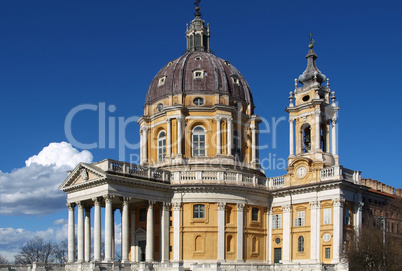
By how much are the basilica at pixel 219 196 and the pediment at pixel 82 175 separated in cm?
13

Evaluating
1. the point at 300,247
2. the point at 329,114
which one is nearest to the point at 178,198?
the point at 300,247

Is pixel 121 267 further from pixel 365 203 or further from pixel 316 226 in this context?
pixel 365 203

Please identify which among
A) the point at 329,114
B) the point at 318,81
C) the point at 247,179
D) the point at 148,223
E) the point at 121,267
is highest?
the point at 318,81

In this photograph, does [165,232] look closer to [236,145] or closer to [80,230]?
[80,230]

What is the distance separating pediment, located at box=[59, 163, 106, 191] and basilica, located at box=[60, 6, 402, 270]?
0.13 metres

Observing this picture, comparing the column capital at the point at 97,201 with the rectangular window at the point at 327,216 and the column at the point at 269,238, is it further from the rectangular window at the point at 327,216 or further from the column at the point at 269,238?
the rectangular window at the point at 327,216

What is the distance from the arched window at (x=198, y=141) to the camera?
195 feet

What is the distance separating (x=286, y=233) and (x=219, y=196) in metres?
7.43

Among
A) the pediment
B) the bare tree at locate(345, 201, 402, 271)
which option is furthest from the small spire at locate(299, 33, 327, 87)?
the pediment

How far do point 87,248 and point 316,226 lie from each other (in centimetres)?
2173

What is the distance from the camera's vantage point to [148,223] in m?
50.6

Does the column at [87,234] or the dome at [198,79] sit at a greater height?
the dome at [198,79]

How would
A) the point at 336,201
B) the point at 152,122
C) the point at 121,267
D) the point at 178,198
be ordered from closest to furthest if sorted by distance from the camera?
the point at 121,267 → the point at 336,201 → the point at 178,198 → the point at 152,122

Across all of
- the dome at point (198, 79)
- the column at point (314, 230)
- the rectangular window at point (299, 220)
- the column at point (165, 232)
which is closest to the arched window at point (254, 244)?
the rectangular window at point (299, 220)
